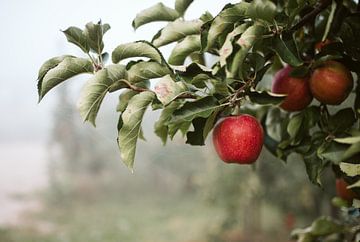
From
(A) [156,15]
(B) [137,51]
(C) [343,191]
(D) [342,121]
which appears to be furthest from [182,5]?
(C) [343,191]

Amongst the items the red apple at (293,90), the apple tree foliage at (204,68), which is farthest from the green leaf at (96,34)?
the red apple at (293,90)

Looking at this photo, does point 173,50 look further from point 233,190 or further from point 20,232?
point 20,232

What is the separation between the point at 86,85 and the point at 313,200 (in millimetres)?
4133

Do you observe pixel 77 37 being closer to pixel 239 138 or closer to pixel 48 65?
pixel 48 65

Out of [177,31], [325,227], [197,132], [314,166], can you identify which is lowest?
[325,227]

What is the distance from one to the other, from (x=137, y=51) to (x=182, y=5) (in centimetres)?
15

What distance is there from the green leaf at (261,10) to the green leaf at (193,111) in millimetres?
100

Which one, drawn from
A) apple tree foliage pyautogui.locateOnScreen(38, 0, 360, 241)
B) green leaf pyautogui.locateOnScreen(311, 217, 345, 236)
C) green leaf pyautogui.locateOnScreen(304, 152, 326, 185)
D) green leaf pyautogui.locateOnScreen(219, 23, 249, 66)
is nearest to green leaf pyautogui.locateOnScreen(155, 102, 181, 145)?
apple tree foliage pyautogui.locateOnScreen(38, 0, 360, 241)

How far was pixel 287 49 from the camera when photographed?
51 centimetres

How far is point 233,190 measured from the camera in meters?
4.19

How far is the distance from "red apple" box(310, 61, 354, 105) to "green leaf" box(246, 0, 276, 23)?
0.16m

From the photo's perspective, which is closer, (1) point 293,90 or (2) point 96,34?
(2) point 96,34

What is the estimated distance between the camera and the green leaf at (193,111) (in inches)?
19.2

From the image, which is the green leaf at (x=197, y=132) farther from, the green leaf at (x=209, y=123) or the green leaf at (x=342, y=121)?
the green leaf at (x=342, y=121)
